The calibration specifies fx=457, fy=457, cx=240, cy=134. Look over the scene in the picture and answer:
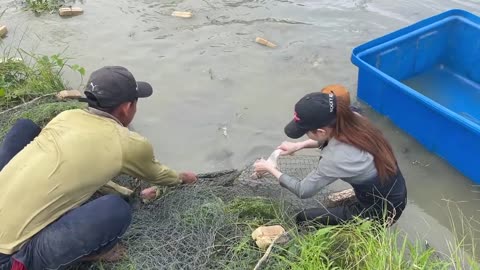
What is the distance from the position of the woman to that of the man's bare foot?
3.97 ft

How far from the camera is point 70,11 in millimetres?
6812

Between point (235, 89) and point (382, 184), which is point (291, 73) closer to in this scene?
point (235, 89)

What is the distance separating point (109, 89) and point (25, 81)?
2.74 m

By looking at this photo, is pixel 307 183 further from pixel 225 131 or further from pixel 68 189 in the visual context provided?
pixel 225 131

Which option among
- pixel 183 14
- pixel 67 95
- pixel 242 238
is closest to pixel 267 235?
pixel 242 238

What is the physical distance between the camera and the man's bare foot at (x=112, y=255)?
2824 mm

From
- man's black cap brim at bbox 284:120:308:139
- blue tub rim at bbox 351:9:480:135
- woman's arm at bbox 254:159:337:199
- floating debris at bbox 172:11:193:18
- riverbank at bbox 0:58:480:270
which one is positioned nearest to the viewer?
riverbank at bbox 0:58:480:270

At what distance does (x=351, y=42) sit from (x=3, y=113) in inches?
169

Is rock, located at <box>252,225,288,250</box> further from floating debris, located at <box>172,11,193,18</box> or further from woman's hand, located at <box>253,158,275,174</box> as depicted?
floating debris, located at <box>172,11,193,18</box>

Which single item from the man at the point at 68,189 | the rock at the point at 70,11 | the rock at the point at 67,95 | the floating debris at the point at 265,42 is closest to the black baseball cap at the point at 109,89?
the man at the point at 68,189

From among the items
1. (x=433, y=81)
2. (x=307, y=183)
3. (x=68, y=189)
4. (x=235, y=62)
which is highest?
(x=68, y=189)

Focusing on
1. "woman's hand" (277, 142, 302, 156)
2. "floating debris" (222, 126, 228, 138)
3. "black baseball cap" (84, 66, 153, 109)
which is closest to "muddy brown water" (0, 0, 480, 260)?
"floating debris" (222, 126, 228, 138)

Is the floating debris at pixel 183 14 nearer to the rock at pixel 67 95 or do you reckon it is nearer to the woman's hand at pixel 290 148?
the rock at pixel 67 95

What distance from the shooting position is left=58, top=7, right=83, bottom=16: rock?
22.2 feet
